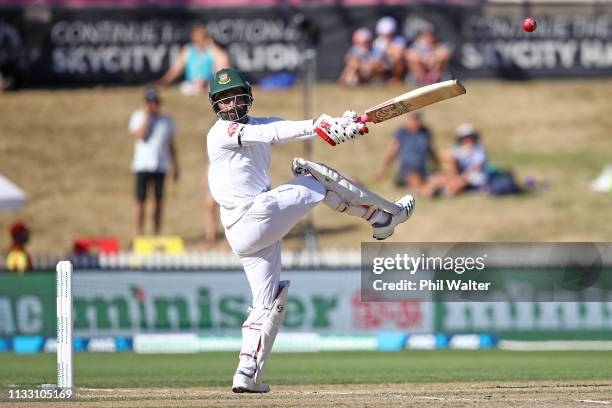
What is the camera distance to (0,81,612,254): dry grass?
24.3m

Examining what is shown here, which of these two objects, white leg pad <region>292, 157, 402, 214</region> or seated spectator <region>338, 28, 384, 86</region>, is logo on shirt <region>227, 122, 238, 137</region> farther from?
seated spectator <region>338, 28, 384, 86</region>

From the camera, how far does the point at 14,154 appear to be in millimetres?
27016

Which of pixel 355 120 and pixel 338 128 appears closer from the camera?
pixel 338 128

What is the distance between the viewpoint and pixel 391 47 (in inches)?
1070

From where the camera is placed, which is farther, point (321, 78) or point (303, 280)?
point (321, 78)

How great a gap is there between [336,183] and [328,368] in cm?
435

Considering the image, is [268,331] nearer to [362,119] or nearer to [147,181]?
[362,119]

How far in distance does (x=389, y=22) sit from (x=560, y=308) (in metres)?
11.4

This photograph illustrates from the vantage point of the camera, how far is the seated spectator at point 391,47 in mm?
26906

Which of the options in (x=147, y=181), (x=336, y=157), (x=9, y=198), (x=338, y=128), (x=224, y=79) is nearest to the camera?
(x=338, y=128)

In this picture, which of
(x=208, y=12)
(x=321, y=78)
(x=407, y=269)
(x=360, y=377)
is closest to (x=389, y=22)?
(x=321, y=78)

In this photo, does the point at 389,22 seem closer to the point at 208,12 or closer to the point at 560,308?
the point at 208,12

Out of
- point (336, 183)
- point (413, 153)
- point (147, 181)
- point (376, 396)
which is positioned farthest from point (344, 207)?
point (413, 153)

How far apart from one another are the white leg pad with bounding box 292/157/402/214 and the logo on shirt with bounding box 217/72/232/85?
768 mm
